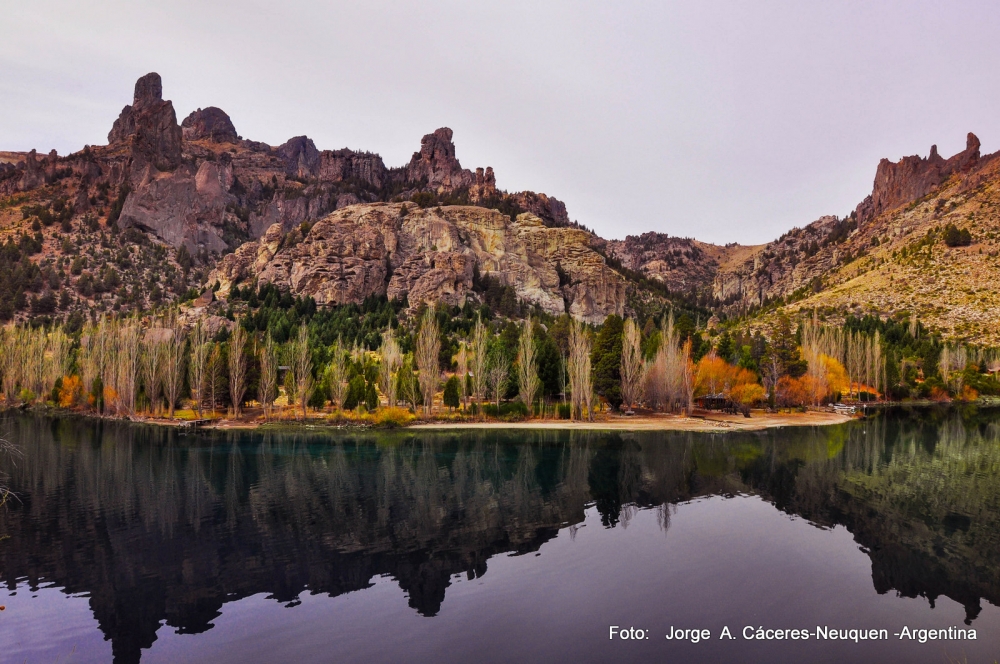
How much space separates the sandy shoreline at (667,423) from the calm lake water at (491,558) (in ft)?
53.9

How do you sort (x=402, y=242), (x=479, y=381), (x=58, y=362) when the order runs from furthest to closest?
(x=402, y=242)
(x=58, y=362)
(x=479, y=381)

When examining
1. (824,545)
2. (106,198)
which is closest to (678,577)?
(824,545)

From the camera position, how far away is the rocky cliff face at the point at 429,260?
11794 cm

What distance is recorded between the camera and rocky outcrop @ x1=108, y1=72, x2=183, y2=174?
6772 inches

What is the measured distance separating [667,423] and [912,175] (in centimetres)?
16712

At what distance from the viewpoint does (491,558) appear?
62.5 ft

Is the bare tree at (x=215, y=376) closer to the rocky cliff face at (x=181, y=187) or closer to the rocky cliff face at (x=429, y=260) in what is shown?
the rocky cliff face at (x=429, y=260)

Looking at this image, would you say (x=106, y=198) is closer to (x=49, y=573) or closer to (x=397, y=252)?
(x=397, y=252)

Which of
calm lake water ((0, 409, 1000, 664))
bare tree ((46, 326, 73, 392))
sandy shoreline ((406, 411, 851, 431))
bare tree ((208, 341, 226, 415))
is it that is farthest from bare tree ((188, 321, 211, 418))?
calm lake water ((0, 409, 1000, 664))

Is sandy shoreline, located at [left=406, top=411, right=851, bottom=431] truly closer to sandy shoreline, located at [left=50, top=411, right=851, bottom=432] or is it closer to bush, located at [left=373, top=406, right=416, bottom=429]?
sandy shoreline, located at [left=50, top=411, right=851, bottom=432]

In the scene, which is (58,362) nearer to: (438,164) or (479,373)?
(479,373)

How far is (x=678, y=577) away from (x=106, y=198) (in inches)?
7634

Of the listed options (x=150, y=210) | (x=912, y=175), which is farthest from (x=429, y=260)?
(x=912, y=175)

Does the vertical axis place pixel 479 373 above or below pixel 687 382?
above
